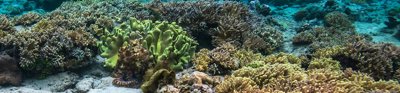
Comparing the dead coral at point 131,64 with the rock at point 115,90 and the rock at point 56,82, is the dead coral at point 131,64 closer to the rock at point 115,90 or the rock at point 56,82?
the rock at point 115,90

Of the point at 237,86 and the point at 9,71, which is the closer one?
the point at 237,86

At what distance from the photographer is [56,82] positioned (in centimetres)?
585

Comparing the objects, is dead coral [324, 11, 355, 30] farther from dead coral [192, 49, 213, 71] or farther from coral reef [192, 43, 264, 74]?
dead coral [192, 49, 213, 71]

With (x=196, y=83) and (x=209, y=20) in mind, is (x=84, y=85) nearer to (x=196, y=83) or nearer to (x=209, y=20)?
(x=196, y=83)

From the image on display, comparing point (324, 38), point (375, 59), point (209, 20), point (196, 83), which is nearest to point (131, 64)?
point (196, 83)

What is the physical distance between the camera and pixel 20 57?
5.83m

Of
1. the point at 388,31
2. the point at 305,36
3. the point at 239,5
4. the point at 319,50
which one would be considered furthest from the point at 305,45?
the point at 388,31

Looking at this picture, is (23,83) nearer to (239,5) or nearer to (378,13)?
(239,5)

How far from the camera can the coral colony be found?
189 inches

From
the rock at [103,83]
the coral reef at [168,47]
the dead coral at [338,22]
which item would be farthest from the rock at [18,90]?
the dead coral at [338,22]

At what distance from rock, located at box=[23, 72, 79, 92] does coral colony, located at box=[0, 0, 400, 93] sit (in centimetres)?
3

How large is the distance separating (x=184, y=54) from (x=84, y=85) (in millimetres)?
1713

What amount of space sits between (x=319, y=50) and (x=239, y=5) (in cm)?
257

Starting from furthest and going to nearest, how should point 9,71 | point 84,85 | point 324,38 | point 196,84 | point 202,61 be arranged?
point 324,38
point 202,61
point 9,71
point 84,85
point 196,84
